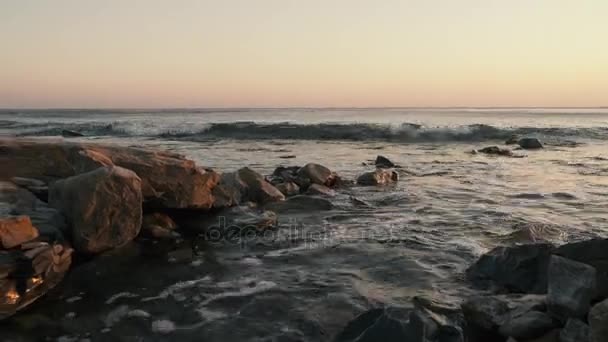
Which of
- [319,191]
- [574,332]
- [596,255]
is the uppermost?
[596,255]

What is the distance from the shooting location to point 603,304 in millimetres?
3340

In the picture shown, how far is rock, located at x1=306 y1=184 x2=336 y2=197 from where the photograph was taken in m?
10.4

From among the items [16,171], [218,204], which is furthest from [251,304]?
[16,171]

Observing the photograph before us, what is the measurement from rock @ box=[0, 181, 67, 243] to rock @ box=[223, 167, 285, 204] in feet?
12.0

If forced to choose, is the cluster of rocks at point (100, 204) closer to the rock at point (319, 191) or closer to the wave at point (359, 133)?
the rock at point (319, 191)

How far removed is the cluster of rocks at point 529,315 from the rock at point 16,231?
338 cm

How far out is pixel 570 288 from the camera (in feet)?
12.1

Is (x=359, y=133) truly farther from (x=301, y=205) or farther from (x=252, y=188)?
(x=301, y=205)

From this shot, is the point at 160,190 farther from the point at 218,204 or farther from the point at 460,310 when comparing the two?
the point at 460,310

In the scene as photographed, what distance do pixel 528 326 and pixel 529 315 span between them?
0.13 meters

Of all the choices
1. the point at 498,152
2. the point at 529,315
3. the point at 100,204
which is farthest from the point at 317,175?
the point at 498,152

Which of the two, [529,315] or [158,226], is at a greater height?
[529,315]

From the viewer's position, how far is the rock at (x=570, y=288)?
3600 mm

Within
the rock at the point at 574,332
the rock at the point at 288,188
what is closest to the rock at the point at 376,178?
the rock at the point at 288,188
